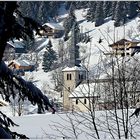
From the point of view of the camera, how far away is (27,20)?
2.18 m

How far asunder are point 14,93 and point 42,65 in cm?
6696

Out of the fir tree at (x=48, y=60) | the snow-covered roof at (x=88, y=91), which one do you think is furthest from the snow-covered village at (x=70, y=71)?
the fir tree at (x=48, y=60)

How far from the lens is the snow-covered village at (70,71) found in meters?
2.52

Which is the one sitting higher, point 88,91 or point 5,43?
point 5,43

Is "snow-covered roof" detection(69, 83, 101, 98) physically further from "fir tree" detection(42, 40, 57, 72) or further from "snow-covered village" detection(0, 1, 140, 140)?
"fir tree" detection(42, 40, 57, 72)

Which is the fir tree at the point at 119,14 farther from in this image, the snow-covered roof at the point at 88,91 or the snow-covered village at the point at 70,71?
the snow-covered roof at the point at 88,91

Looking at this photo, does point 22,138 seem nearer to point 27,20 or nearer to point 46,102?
point 46,102

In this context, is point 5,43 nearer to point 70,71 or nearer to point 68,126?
point 68,126

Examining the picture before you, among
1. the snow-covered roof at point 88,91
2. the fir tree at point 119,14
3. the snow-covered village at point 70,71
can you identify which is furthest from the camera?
the fir tree at point 119,14

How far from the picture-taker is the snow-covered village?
2.52 meters

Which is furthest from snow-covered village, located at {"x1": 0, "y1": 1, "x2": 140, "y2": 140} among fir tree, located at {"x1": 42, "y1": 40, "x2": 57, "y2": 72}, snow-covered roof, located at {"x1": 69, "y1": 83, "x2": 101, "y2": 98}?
fir tree, located at {"x1": 42, "y1": 40, "x2": 57, "y2": 72}

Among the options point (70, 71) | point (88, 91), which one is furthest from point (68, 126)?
point (70, 71)

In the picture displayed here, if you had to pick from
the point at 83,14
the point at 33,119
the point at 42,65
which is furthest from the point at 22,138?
the point at 83,14

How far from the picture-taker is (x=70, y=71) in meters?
48.5
